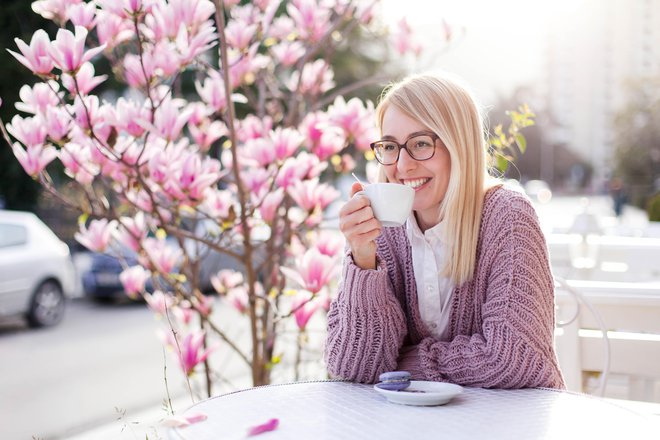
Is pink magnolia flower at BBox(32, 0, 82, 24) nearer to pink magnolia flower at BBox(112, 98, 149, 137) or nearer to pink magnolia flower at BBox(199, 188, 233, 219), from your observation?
pink magnolia flower at BBox(112, 98, 149, 137)

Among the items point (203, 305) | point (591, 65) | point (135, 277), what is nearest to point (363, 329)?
point (203, 305)

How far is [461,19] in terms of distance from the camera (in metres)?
3.09

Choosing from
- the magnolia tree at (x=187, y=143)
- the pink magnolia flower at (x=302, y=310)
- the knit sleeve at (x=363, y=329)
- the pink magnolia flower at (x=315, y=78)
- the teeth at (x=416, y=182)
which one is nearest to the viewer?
Result: the knit sleeve at (x=363, y=329)

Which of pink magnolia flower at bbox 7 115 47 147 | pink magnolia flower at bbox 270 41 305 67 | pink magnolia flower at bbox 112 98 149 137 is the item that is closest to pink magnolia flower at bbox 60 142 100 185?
pink magnolia flower at bbox 7 115 47 147

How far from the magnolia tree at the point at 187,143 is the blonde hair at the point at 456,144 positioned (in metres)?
0.41

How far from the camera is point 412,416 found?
1.41 m

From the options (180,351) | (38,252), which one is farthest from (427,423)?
(38,252)

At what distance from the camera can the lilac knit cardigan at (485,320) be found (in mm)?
1688

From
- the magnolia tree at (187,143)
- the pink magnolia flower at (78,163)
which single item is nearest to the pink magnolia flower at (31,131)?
the magnolia tree at (187,143)

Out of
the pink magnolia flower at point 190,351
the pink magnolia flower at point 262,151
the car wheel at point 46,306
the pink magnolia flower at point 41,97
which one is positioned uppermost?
the pink magnolia flower at point 41,97

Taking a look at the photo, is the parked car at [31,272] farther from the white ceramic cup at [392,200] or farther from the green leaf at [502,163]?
the white ceramic cup at [392,200]

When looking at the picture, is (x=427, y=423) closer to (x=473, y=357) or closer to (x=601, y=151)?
(x=473, y=357)

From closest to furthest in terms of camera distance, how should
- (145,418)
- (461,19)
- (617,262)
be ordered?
(461,19), (617,262), (145,418)

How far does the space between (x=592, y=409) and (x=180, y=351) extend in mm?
1239
